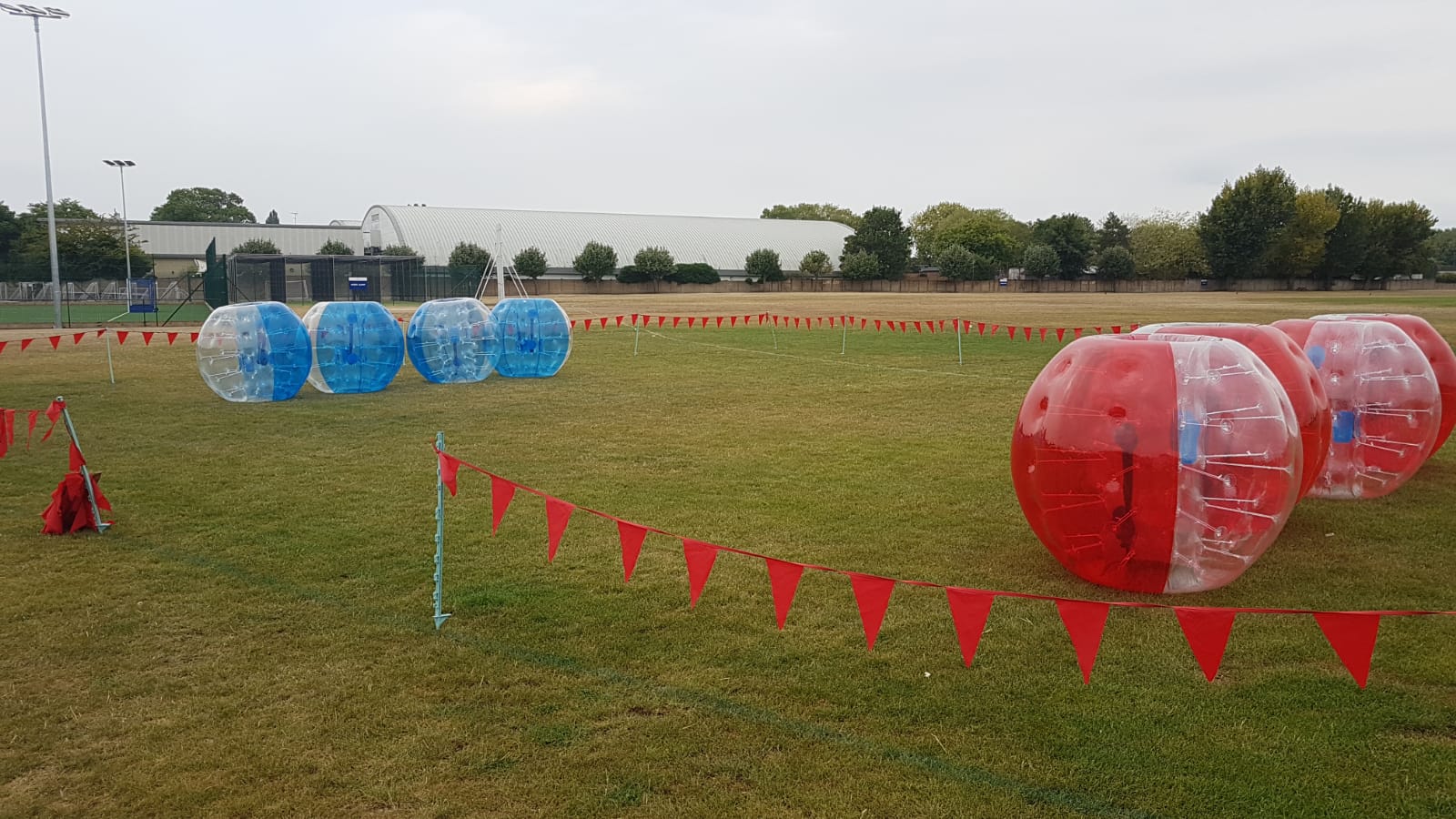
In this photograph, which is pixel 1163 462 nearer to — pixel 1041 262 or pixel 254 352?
pixel 254 352

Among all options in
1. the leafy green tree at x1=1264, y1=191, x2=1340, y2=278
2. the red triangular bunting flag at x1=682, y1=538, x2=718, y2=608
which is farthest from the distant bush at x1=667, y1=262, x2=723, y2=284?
the red triangular bunting flag at x1=682, y1=538, x2=718, y2=608

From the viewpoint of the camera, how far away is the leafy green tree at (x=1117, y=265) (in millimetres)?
90062

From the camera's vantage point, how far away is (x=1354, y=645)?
4410 mm

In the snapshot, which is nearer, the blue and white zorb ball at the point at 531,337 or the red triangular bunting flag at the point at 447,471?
the red triangular bunting flag at the point at 447,471

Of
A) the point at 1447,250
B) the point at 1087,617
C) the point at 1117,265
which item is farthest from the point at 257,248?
the point at 1447,250

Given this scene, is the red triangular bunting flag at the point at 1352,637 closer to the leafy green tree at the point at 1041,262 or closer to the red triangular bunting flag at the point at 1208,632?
the red triangular bunting flag at the point at 1208,632

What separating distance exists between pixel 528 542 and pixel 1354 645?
19.3ft

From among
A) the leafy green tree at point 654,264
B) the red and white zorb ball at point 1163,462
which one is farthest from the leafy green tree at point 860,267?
the red and white zorb ball at point 1163,462

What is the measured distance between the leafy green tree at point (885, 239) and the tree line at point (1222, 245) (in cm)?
8

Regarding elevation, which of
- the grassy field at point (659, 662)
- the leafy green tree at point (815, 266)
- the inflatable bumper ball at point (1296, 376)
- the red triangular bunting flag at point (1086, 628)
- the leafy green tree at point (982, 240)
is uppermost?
the leafy green tree at point (982, 240)

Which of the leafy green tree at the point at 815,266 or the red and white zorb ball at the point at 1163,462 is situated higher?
the leafy green tree at the point at 815,266

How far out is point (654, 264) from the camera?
79.8 m

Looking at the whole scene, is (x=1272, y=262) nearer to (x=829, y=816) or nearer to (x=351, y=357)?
(x=351, y=357)

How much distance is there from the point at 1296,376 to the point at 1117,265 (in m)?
88.5
